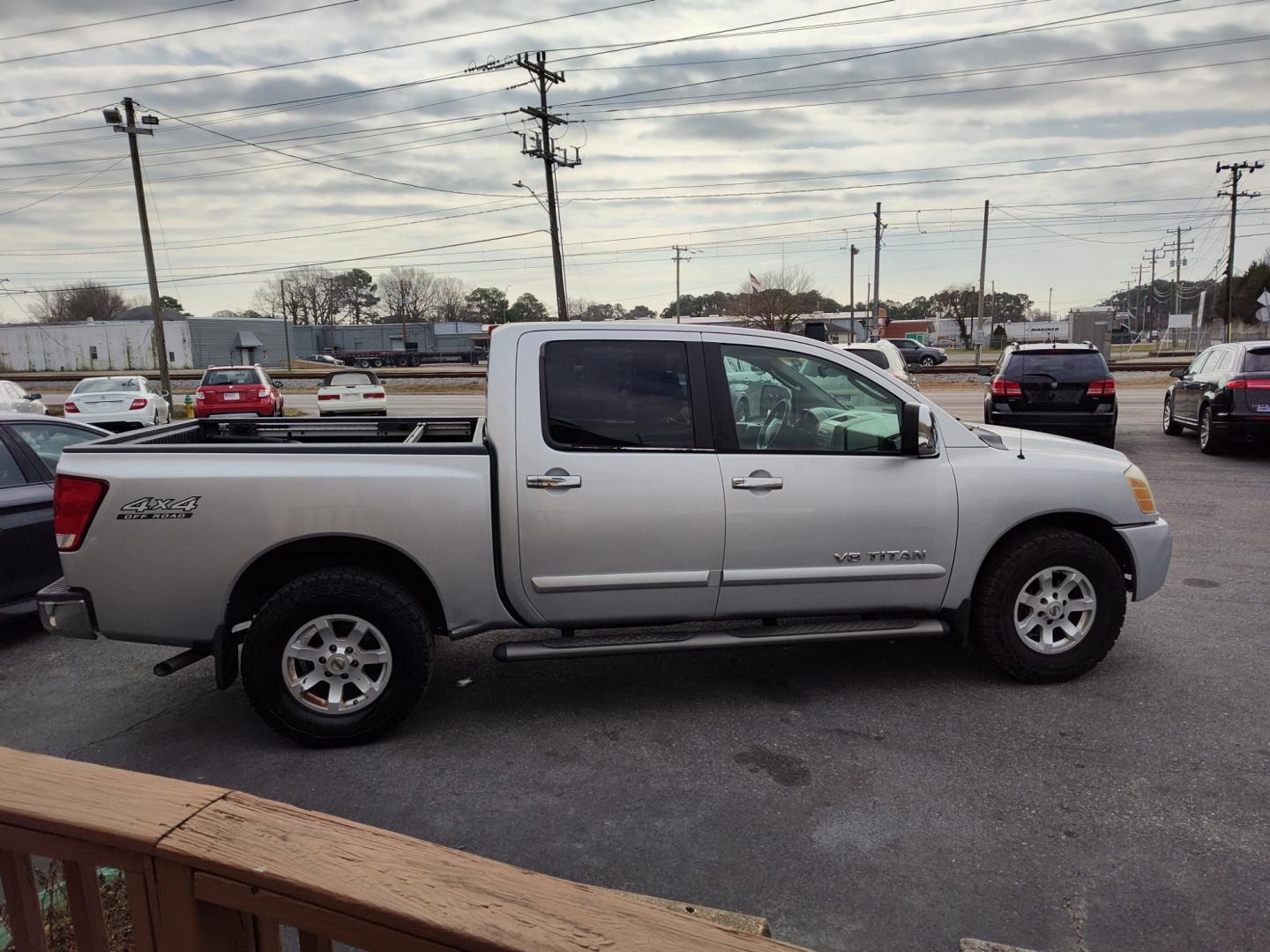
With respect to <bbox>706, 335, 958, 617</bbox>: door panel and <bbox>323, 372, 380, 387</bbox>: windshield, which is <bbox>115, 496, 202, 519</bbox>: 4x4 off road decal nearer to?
<bbox>706, 335, 958, 617</bbox>: door panel

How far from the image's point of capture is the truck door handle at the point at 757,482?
444cm

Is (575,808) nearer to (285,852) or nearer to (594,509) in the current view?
(594,509)

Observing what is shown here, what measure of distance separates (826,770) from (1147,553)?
2295mm

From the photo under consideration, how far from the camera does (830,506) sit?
4520 millimetres

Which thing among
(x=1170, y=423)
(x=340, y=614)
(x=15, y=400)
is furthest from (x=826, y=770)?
(x=15, y=400)

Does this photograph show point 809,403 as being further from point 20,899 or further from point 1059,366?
point 1059,366

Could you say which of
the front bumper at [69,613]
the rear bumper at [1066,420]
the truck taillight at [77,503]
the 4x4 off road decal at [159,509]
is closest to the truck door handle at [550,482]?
the 4x4 off road decal at [159,509]

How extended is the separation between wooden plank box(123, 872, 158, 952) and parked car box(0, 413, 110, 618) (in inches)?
221

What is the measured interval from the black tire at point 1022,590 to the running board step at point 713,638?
0.85 feet

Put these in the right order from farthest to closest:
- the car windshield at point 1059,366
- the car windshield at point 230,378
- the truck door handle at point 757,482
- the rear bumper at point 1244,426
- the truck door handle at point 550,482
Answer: the car windshield at point 230,378
the car windshield at point 1059,366
the rear bumper at point 1244,426
the truck door handle at point 757,482
the truck door handle at point 550,482

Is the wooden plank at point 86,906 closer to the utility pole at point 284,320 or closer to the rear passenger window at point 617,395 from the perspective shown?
the rear passenger window at point 617,395

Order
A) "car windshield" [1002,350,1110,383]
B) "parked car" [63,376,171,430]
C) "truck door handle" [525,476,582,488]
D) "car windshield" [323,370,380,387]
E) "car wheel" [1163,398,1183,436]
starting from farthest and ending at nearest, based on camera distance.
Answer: "car windshield" [323,370,380,387] < "parked car" [63,376,171,430] < "car wheel" [1163,398,1183,436] < "car windshield" [1002,350,1110,383] < "truck door handle" [525,476,582,488]

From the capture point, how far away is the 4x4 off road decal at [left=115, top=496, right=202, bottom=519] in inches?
160

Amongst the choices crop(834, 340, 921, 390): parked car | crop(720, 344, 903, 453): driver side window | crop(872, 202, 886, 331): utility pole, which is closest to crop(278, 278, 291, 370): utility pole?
crop(872, 202, 886, 331): utility pole
